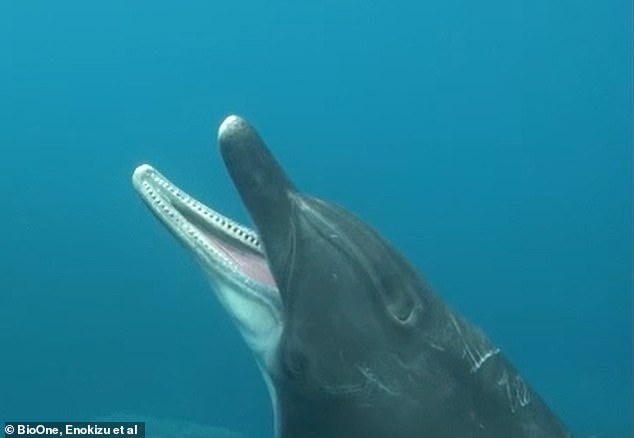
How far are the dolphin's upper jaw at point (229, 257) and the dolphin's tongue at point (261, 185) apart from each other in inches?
3.6

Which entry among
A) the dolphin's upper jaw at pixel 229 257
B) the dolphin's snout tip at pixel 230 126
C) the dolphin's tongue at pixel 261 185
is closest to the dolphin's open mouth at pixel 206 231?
the dolphin's upper jaw at pixel 229 257

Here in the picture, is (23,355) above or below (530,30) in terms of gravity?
below

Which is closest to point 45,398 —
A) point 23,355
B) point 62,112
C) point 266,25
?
point 23,355

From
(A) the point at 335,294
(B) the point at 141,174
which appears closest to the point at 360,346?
(A) the point at 335,294

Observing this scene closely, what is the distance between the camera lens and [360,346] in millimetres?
2234

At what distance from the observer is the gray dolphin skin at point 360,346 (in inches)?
87.1

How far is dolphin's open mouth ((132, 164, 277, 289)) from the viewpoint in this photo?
8.23ft

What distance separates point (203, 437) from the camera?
637cm

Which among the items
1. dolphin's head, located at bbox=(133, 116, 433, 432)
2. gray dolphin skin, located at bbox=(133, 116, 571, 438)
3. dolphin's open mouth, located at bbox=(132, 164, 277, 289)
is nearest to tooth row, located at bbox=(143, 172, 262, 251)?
dolphin's open mouth, located at bbox=(132, 164, 277, 289)

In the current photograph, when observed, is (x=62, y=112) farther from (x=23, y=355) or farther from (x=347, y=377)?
(x=347, y=377)

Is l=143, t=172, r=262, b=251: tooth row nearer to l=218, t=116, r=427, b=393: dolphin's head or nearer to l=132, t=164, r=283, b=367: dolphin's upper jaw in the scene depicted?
l=132, t=164, r=283, b=367: dolphin's upper jaw

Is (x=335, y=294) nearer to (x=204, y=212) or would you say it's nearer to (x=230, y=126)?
(x=230, y=126)

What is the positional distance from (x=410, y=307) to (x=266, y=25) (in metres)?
4.40

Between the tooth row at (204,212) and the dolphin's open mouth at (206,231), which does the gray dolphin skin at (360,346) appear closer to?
the dolphin's open mouth at (206,231)
